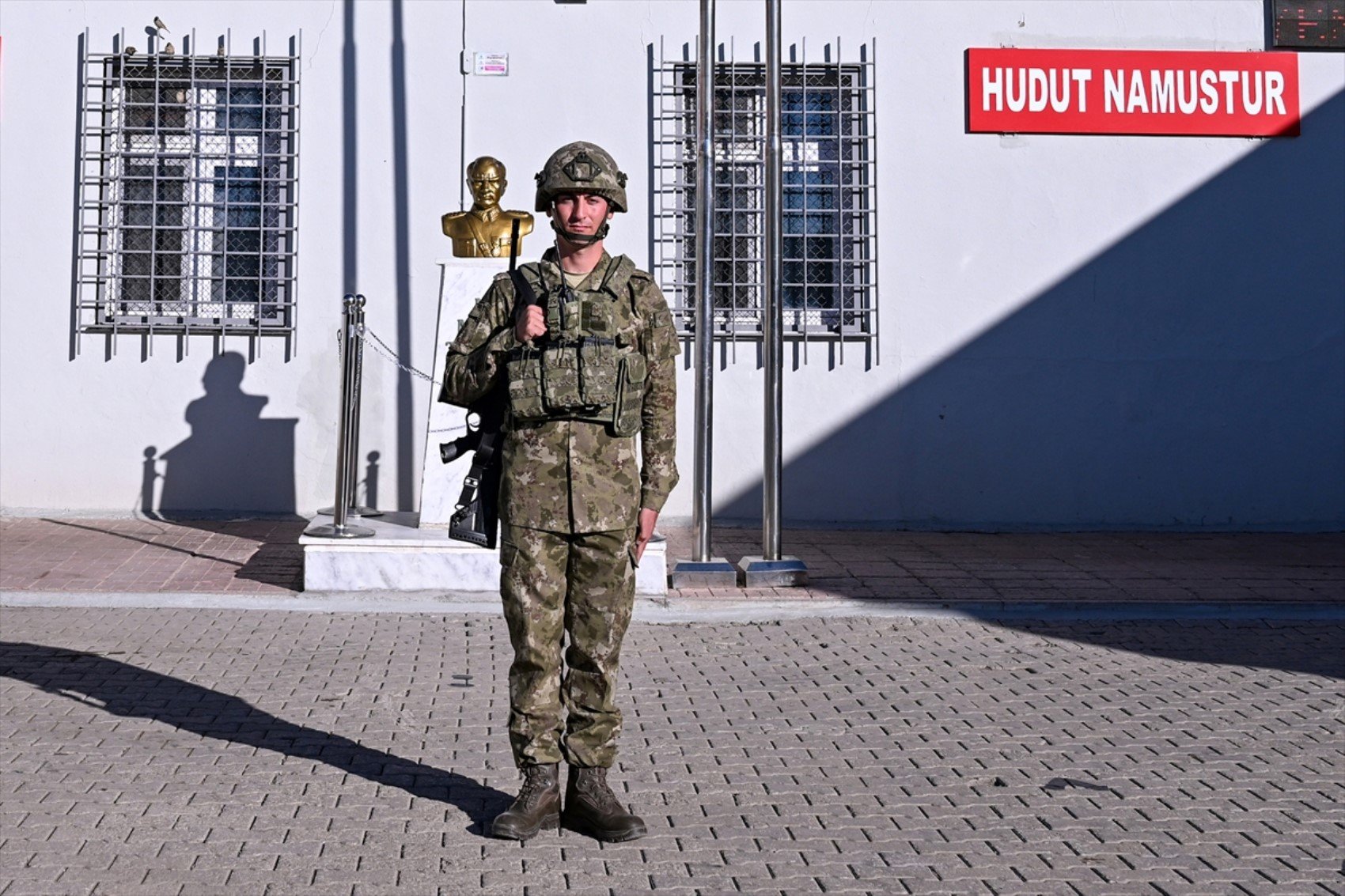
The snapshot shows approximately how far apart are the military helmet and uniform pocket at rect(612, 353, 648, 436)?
17.7 inches

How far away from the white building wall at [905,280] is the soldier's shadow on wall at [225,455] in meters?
0.09

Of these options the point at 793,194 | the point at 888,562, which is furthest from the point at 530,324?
the point at 793,194

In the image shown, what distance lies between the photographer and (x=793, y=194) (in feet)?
37.1

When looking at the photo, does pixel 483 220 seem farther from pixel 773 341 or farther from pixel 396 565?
pixel 396 565

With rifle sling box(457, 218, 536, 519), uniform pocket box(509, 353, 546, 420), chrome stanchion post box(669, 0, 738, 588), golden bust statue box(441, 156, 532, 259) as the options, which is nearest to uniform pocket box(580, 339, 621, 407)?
uniform pocket box(509, 353, 546, 420)

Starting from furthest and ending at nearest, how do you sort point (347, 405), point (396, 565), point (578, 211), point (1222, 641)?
point (347, 405) → point (396, 565) → point (1222, 641) → point (578, 211)

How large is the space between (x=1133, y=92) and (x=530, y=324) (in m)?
8.38

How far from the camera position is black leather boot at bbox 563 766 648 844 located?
4.16 metres

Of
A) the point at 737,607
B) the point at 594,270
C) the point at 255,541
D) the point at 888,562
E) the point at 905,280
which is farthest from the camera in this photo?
the point at 905,280

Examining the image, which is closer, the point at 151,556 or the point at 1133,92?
the point at 151,556

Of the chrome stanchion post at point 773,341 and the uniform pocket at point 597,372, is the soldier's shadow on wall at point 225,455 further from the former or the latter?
the uniform pocket at point 597,372

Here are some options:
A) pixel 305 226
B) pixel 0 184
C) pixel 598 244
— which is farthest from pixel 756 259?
pixel 598 244

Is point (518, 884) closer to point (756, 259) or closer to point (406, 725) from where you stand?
point (406, 725)

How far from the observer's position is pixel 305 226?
10953 mm
